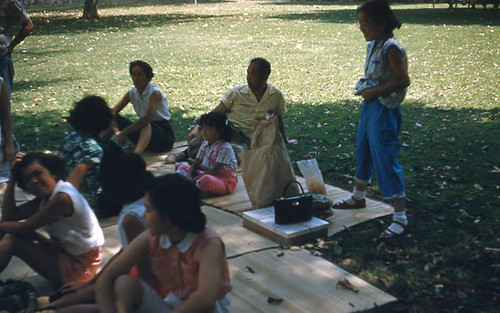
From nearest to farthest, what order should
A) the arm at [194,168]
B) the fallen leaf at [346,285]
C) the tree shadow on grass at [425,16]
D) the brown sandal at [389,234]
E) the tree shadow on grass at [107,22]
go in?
1. the fallen leaf at [346,285]
2. the brown sandal at [389,234]
3. the arm at [194,168]
4. the tree shadow on grass at [425,16]
5. the tree shadow on grass at [107,22]

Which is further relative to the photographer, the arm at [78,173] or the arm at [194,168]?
the arm at [194,168]

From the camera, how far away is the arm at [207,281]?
2438mm

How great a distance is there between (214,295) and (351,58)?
43.9ft

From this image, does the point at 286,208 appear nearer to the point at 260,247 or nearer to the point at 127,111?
the point at 260,247

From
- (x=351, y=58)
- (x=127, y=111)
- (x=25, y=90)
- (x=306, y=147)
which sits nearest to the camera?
(x=306, y=147)

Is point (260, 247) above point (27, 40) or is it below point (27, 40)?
below

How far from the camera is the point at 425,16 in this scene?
2362cm

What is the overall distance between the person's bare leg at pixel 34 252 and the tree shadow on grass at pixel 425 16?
794 inches

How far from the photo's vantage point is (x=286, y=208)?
14.0ft

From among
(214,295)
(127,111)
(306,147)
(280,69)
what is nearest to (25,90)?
(127,111)

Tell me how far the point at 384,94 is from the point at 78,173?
2.42 metres

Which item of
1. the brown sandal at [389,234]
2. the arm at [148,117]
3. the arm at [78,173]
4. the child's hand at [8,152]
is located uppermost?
the arm at [148,117]

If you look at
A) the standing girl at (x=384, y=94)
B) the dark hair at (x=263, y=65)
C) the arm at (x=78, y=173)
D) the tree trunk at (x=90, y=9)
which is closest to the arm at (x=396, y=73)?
the standing girl at (x=384, y=94)

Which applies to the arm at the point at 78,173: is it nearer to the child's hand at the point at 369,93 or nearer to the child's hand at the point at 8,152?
the child's hand at the point at 8,152
